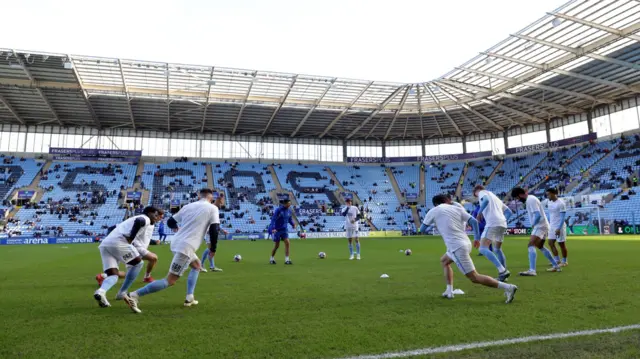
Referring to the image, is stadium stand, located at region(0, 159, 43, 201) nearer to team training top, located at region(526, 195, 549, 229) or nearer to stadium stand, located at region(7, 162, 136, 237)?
stadium stand, located at region(7, 162, 136, 237)

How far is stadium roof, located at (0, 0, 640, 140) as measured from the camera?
101ft

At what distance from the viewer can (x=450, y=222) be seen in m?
6.68

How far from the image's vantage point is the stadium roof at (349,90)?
30844 mm

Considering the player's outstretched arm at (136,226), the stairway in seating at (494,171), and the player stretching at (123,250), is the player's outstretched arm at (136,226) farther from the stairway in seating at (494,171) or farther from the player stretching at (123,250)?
the stairway in seating at (494,171)

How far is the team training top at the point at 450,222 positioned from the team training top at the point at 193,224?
3.60m

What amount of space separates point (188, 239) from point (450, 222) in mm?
4260

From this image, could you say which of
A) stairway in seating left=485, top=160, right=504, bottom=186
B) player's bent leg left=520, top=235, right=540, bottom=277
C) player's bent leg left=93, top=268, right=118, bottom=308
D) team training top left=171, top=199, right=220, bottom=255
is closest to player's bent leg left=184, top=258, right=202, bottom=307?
team training top left=171, top=199, right=220, bottom=255

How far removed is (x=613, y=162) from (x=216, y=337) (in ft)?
167

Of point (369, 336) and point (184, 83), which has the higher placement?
point (184, 83)

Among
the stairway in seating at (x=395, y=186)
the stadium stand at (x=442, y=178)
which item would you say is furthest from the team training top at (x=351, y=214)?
the stadium stand at (x=442, y=178)

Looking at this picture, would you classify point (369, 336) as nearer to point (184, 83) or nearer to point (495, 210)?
point (495, 210)

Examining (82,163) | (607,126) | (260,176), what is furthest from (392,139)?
(82,163)

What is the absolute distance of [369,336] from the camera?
4461 millimetres

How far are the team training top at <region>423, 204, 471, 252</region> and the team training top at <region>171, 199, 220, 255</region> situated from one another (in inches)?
142
